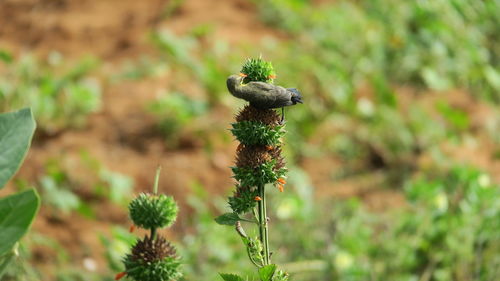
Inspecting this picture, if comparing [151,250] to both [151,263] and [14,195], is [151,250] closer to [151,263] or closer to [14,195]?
[151,263]

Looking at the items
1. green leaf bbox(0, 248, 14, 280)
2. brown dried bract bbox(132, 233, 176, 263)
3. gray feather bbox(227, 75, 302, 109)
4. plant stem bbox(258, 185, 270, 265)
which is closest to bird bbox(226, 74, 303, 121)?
gray feather bbox(227, 75, 302, 109)

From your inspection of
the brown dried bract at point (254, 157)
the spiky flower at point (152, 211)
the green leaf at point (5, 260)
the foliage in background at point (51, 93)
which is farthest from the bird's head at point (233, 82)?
the foliage in background at point (51, 93)

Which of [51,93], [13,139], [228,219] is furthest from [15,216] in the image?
[51,93]

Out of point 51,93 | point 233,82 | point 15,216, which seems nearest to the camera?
point 15,216

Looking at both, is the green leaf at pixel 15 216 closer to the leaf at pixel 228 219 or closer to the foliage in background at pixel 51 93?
the leaf at pixel 228 219

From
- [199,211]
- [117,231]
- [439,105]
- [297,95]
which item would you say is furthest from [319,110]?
[297,95]
